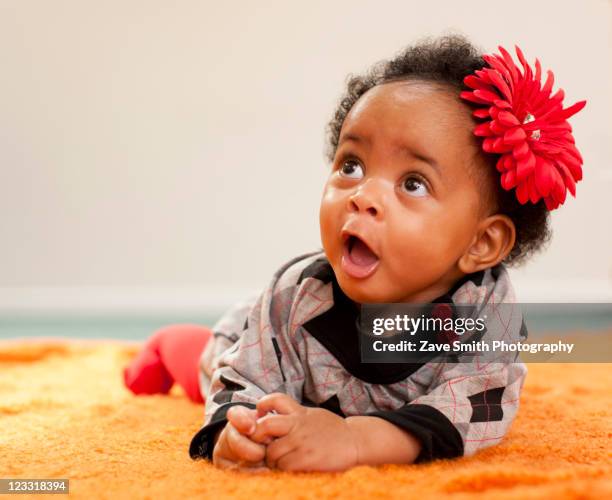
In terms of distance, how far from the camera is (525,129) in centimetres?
93

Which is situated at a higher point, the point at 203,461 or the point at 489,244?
the point at 489,244

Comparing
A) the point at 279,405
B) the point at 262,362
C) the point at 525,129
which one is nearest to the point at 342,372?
the point at 262,362

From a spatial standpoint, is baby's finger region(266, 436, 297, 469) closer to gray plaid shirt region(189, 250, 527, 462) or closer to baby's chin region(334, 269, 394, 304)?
gray plaid shirt region(189, 250, 527, 462)

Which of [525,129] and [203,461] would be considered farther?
[525,129]

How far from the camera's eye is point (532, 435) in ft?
3.16

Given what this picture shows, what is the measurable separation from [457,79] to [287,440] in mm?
494

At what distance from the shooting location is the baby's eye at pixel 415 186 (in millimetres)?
872

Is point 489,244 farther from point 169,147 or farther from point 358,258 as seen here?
point 169,147

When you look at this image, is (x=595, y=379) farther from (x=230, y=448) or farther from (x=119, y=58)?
(x=119, y=58)

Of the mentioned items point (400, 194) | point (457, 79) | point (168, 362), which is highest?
point (457, 79)

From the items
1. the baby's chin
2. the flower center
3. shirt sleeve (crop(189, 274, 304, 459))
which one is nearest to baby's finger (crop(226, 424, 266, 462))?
shirt sleeve (crop(189, 274, 304, 459))

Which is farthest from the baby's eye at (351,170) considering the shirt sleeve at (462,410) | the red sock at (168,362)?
the red sock at (168,362)

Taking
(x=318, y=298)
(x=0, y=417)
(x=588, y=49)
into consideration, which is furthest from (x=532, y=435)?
(x=588, y=49)

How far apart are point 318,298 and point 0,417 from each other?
0.49m
